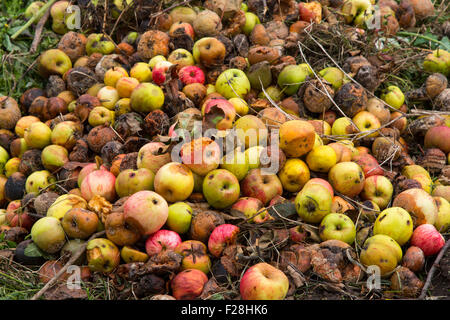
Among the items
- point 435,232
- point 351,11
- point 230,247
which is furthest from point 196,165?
point 351,11

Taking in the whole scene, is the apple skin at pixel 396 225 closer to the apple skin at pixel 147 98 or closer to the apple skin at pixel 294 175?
the apple skin at pixel 294 175

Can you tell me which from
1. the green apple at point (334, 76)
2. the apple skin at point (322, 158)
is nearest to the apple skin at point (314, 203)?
the apple skin at point (322, 158)

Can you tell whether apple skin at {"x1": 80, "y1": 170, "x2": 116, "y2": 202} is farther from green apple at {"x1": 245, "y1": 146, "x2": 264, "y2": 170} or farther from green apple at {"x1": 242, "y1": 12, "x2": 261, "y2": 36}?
green apple at {"x1": 242, "y1": 12, "x2": 261, "y2": 36}

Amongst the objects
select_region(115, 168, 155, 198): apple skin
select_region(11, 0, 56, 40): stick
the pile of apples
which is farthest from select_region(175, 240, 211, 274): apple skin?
select_region(11, 0, 56, 40): stick

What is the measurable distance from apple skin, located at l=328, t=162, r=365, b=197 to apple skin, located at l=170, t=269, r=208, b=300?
1.56 m

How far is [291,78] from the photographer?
196 inches

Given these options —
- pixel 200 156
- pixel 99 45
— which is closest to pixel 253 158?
pixel 200 156

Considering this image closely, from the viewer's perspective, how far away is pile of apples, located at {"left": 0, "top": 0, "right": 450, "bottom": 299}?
12.1 ft

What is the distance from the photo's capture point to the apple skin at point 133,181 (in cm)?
394

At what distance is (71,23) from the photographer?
637 centimetres

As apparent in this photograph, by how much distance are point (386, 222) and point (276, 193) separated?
3.14 feet

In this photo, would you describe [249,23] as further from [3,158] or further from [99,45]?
[3,158]

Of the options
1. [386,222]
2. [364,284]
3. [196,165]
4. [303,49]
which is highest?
[303,49]
